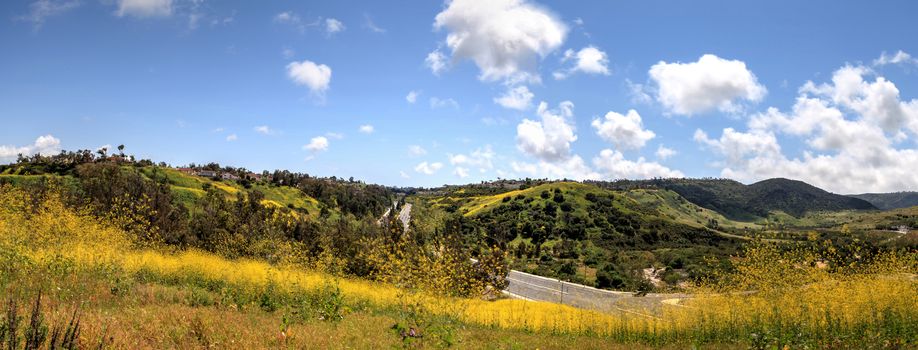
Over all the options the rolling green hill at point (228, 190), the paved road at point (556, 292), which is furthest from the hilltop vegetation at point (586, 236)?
the rolling green hill at point (228, 190)

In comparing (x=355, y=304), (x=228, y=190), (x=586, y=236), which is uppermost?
(x=228, y=190)

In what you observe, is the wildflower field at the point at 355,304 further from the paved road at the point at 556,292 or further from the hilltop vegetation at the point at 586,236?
the hilltop vegetation at the point at 586,236

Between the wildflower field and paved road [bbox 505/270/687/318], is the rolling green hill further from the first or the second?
the wildflower field

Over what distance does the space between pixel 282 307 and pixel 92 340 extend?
6005mm

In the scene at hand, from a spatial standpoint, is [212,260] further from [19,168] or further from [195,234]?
[19,168]

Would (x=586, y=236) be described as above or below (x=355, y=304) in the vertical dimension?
below

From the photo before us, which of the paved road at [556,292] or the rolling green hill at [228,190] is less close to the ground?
the rolling green hill at [228,190]

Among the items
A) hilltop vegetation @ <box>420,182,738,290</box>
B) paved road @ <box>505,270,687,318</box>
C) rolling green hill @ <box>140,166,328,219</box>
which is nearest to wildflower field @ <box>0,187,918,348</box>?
paved road @ <box>505,270,687,318</box>

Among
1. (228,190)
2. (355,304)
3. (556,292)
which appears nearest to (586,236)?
(556,292)

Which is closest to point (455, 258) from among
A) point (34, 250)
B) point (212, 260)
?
point (212, 260)

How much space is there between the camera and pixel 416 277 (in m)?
15.4

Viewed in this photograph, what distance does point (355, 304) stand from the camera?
51.3 ft

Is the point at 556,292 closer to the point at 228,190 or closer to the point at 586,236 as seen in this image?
the point at 586,236

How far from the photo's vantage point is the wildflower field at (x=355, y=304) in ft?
30.2
